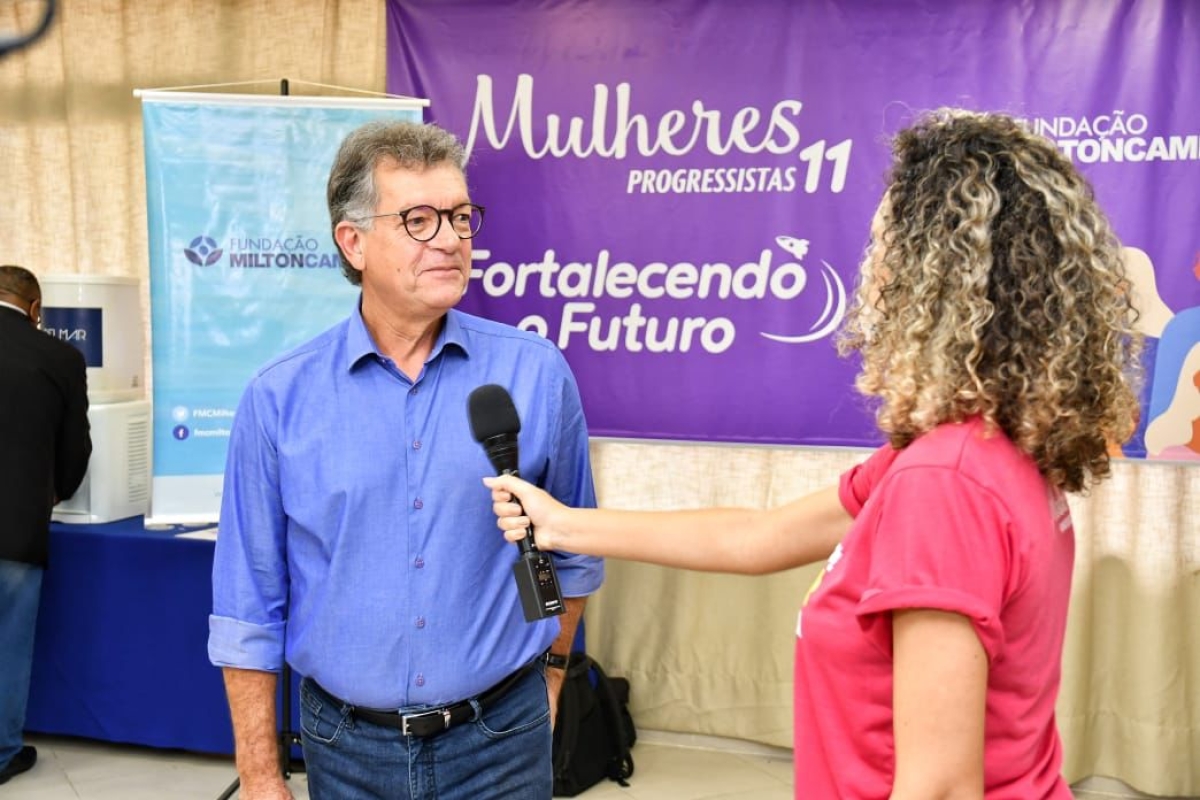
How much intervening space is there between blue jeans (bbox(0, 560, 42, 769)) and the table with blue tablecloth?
0.50ft

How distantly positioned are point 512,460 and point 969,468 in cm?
75

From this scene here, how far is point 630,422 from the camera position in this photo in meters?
4.35

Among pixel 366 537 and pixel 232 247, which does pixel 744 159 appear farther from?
pixel 366 537

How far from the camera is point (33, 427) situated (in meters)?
4.02

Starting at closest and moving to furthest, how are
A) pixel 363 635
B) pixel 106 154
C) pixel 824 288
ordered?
pixel 363 635
pixel 824 288
pixel 106 154

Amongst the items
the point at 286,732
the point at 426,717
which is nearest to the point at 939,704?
the point at 426,717

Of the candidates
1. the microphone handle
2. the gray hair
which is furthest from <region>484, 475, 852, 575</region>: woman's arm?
the gray hair

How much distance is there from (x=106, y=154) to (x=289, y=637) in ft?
12.0

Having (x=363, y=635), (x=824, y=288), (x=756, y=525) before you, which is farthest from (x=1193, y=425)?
(x=363, y=635)

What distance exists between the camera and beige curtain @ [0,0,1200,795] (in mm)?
4055

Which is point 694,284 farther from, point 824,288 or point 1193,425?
point 1193,425

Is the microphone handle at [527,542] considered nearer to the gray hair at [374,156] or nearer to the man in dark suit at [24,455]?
the gray hair at [374,156]

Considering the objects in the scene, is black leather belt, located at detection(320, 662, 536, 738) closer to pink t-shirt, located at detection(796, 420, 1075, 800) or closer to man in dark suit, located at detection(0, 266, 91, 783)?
pink t-shirt, located at detection(796, 420, 1075, 800)

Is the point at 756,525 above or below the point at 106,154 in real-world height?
below
